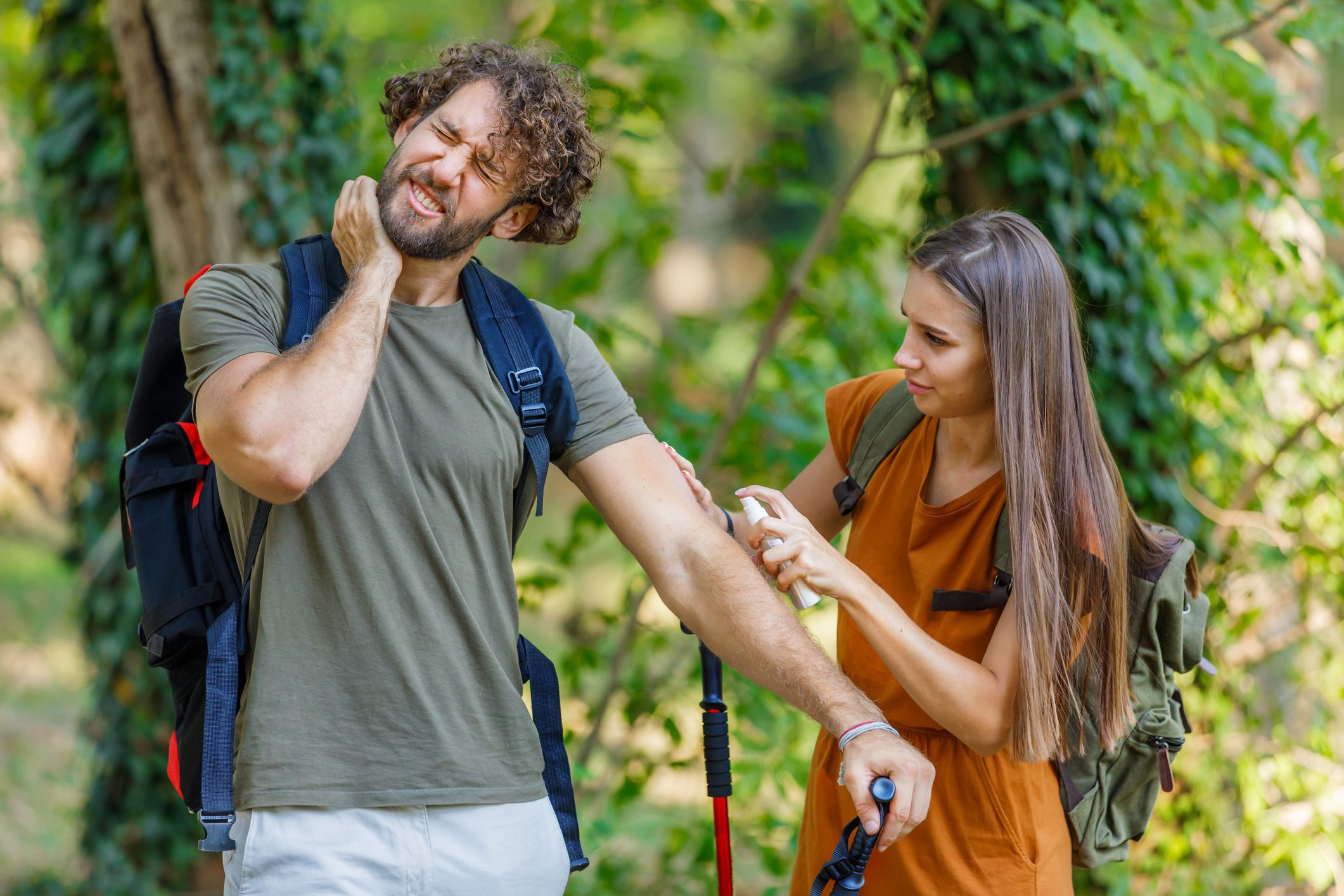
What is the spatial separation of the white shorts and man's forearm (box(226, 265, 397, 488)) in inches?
22.6

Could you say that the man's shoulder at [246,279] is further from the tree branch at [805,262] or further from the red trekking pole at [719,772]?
the tree branch at [805,262]

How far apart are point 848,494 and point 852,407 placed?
0.74ft

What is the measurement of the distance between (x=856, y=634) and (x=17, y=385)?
19.6ft

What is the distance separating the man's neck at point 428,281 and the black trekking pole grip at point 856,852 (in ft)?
3.81

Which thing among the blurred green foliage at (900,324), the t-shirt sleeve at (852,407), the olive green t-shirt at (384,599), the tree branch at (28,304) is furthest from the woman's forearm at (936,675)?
the tree branch at (28,304)

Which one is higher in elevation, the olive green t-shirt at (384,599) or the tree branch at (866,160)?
the tree branch at (866,160)

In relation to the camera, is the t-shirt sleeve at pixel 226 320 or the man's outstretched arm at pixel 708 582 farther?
the man's outstretched arm at pixel 708 582

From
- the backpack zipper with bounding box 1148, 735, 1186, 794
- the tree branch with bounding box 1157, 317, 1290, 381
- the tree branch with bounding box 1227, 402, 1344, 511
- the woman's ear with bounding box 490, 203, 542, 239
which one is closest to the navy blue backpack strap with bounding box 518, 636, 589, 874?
the woman's ear with bounding box 490, 203, 542, 239

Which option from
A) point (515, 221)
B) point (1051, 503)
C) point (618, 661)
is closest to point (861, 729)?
point (1051, 503)

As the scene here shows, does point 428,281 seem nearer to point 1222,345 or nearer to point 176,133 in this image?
point 176,133

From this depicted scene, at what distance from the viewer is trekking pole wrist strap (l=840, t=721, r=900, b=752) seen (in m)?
1.95

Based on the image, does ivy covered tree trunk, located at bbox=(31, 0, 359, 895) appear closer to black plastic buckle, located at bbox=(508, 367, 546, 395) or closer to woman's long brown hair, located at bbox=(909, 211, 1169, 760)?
black plastic buckle, located at bbox=(508, 367, 546, 395)

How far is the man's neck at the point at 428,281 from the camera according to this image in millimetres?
2043

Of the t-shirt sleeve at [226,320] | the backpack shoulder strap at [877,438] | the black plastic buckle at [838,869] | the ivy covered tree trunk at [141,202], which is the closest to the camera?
the t-shirt sleeve at [226,320]
